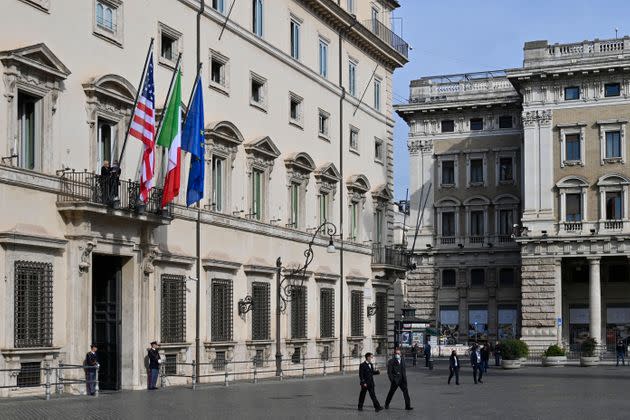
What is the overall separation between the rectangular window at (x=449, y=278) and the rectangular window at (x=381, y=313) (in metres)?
37.4

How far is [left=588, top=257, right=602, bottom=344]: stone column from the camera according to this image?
8144cm

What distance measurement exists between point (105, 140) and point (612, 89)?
186 feet

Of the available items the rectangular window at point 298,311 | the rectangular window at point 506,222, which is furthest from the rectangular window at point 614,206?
the rectangular window at point 298,311

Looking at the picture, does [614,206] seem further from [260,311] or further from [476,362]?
[260,311]

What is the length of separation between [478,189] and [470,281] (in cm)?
759

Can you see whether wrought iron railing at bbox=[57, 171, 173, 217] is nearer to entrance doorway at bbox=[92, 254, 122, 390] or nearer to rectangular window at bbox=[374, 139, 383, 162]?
entrance doorway at bbox=[92, 254, 122, 390]

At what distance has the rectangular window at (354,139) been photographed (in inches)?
2111

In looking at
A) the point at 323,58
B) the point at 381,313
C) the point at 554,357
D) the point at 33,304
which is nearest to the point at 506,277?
the point at 554,357

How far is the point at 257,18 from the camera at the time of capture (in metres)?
43.7

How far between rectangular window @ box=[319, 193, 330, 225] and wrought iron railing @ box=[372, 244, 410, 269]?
5.94 m

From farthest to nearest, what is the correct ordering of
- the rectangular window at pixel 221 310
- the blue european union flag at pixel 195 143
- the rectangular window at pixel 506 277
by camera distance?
1. the rectangular window at pixel 506 277
2. the rectangular window at pixel 221 310
3. the blue european union flag at pixel 195 143

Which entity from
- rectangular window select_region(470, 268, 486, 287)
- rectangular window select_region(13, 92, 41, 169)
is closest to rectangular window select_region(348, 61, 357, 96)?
rectangular window select_region(13, 92, 41, 169)

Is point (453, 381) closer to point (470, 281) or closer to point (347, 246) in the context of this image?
point (347, 246)

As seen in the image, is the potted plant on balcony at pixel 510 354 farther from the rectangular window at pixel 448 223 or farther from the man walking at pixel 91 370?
the man walking at pixel 91 370
